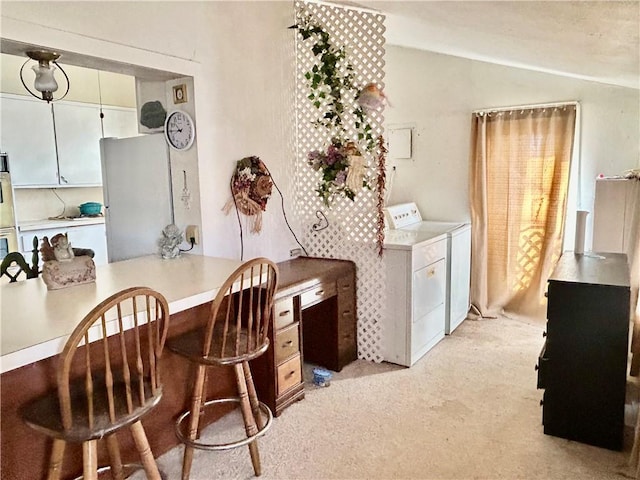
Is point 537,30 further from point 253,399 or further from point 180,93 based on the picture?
point 253,399

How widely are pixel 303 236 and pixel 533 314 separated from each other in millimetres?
2338

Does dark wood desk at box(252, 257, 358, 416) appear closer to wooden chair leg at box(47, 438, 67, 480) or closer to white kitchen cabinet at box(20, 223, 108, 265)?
wooden chair leg at box(47, 438, 67, 480)

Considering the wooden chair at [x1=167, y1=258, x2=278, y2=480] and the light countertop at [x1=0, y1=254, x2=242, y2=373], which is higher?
the light countertop at [x1=0, y1=254, x2=242, y2=373]

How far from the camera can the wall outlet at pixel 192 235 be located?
276 centimetres

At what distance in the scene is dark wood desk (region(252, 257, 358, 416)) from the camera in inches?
104

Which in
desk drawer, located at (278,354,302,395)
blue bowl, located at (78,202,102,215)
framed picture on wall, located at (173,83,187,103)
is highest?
framed picture on wall, located at (173,83,187,103)

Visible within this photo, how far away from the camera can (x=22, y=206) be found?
181 inches

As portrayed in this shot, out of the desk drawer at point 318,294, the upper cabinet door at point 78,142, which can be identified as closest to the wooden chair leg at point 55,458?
the desk drawer at point 318,294

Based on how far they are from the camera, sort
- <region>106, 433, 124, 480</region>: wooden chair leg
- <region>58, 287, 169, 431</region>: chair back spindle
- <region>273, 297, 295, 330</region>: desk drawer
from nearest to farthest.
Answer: <region>58, 287, 169, 431</region>: chair back spindle → <region>106, 433, 124, 480</region>: wooden chair leg → <region>273, 297, 295, 330</region>: desk drawer

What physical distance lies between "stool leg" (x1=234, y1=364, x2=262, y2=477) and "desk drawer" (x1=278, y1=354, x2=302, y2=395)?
0.55 metres

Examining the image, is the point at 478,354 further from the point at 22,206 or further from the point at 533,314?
the point at 22,206

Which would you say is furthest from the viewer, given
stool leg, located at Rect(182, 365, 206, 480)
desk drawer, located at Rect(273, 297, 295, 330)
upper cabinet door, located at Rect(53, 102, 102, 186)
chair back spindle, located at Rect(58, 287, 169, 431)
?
upper cabinet door, located at Rect(53, 102, 102, 186)

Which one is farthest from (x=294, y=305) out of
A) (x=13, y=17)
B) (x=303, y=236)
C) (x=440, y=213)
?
(x=440, y=213)

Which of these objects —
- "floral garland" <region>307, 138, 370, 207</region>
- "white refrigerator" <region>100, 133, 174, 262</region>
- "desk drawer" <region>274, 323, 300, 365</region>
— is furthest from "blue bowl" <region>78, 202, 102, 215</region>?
"desk drawer" <region>274, 323, 300, 365</region>
